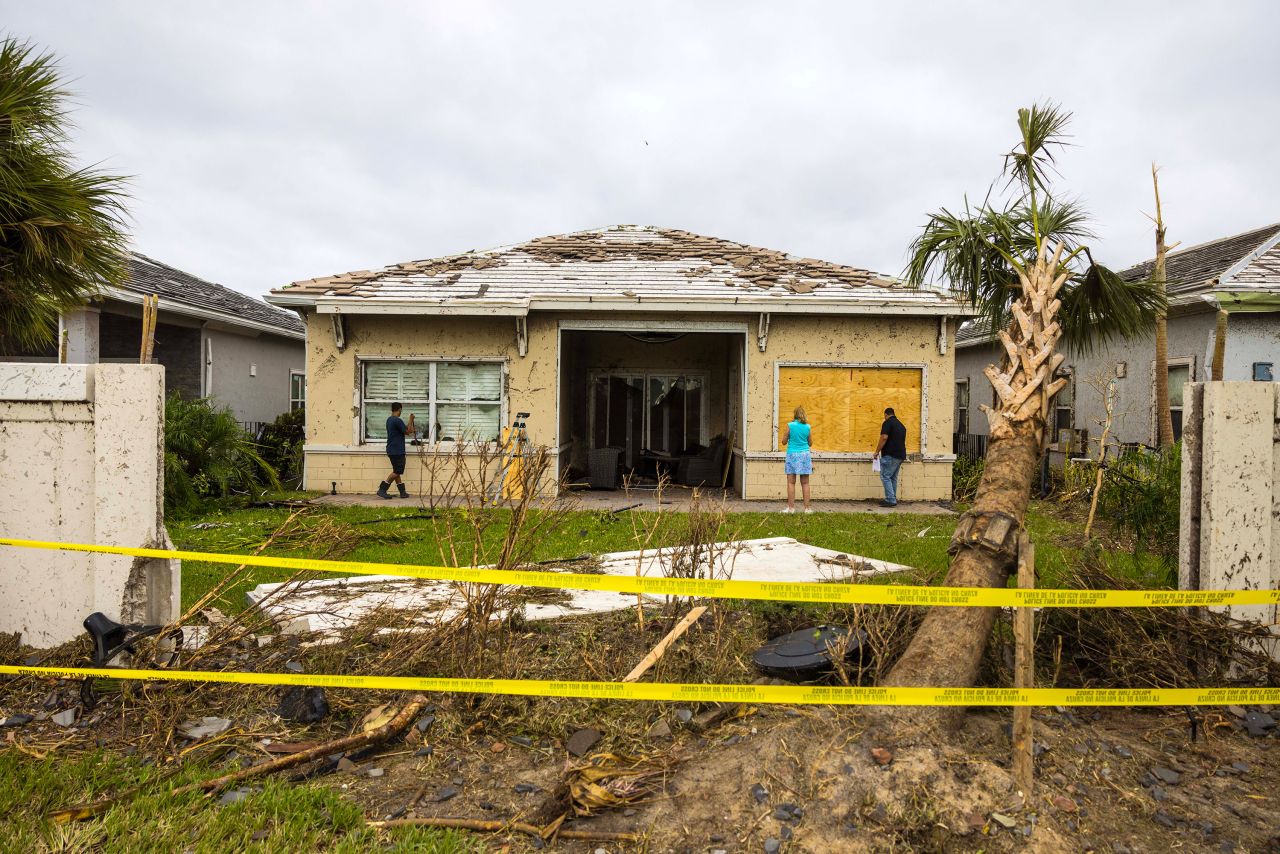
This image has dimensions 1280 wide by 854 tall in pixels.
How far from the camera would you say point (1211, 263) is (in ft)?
48.1

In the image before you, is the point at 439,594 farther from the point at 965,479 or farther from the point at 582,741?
the point at 965,479

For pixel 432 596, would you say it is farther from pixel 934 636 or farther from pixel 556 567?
pixel 934 636

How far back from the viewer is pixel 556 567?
23.7ft

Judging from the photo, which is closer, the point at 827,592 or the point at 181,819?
the point at 181,819

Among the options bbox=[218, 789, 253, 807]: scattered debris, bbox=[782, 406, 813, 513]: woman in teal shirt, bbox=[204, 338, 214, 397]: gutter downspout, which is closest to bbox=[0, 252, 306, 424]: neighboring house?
bbox=[204, 338, 214, 397]: gutter downspout

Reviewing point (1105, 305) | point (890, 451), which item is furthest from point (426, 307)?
point (1105, 305)

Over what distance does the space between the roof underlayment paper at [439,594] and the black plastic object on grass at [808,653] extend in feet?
1.77

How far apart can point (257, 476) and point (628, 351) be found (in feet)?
26.7

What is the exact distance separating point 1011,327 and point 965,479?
1072 cm

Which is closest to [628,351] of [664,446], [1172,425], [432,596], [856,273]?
[664,446]

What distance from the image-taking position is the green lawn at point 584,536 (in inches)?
265

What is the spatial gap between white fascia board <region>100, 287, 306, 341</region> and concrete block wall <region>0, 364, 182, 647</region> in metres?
8.39

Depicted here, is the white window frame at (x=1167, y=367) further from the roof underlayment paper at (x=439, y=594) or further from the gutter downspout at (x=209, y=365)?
the gutter downspout at (x=209, y=365)

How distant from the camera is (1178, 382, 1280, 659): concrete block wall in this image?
4.43m
